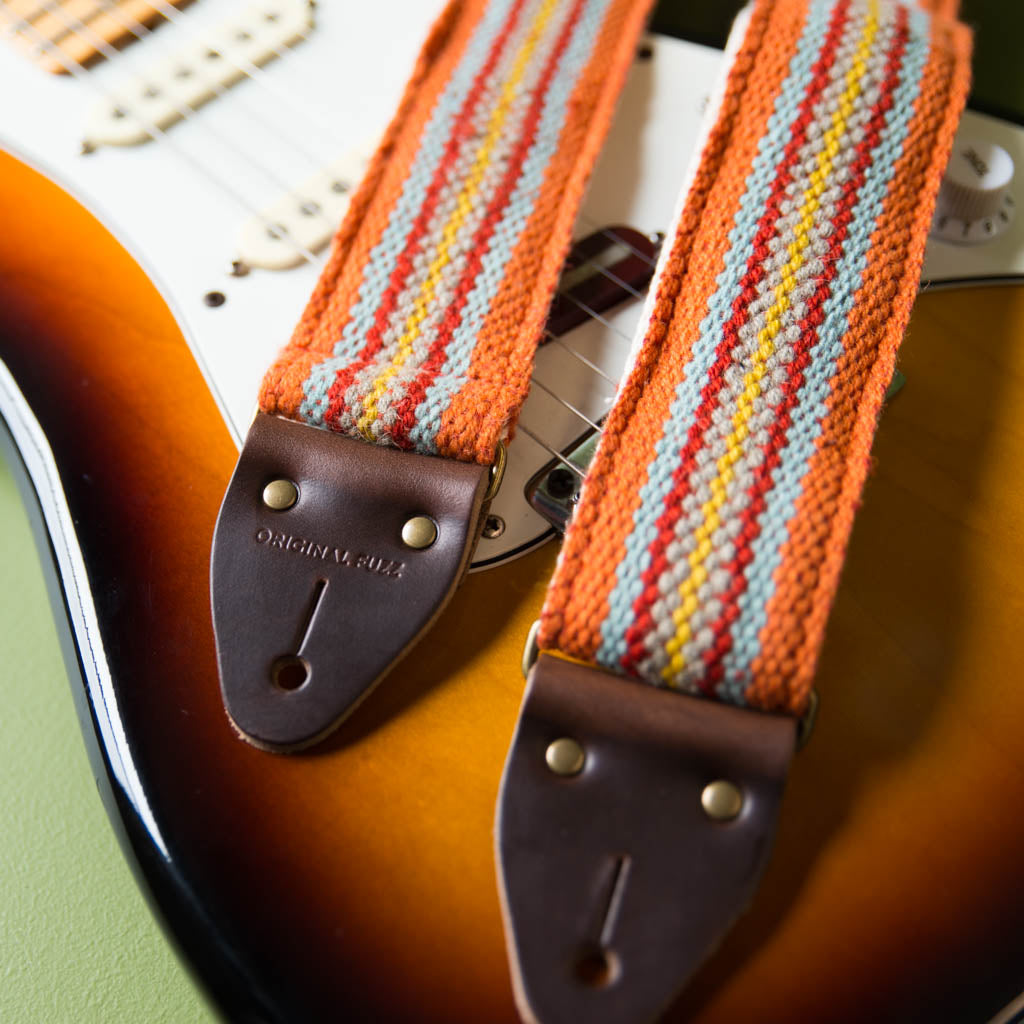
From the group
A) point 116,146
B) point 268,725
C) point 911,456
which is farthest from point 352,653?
point 116,146

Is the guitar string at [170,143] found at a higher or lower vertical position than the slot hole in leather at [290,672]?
higher

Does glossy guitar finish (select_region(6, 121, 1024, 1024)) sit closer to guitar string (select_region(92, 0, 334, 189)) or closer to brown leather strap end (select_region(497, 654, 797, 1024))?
brown leather strap end (select_region(497, 654, 797, 1024))

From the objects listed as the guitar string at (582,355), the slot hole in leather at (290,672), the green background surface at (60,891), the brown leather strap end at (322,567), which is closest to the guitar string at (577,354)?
the guitar string at (582,355)

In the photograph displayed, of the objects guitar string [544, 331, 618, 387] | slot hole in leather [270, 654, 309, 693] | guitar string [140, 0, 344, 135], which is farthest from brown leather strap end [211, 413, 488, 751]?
guitar string [140, 0, 344, 135]

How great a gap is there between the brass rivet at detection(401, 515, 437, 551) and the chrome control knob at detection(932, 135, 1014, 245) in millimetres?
340

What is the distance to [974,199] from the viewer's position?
1.69ft

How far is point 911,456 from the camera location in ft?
1.48

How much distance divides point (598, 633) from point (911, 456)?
0.65ft

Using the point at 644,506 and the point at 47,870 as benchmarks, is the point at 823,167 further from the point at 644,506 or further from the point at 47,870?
the point at 47,870

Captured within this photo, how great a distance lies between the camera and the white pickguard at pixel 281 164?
0.48m

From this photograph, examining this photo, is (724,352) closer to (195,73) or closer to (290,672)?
(290,672)

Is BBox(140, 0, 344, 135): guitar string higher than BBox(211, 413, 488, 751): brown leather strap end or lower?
higher

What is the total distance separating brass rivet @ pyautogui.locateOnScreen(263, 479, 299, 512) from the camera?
16.1 inches

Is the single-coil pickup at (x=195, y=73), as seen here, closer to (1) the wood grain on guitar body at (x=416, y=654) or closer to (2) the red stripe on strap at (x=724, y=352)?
(1) the wood grain on guitar body at (x=416, y=654)
